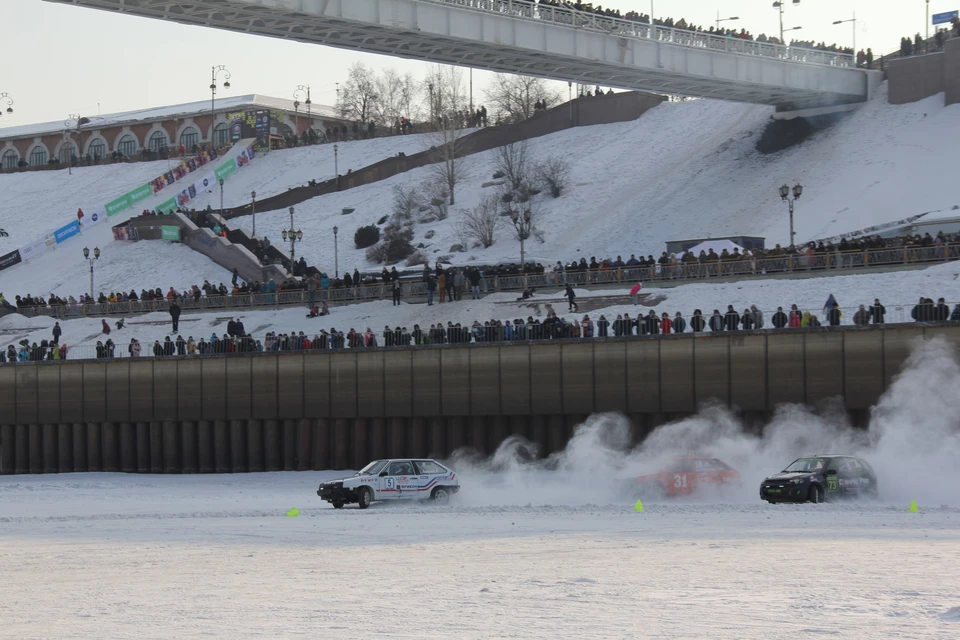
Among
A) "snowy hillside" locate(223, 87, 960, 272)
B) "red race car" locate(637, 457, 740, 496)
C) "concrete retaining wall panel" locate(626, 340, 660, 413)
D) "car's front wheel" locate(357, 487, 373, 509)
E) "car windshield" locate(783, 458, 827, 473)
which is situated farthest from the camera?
Result: "snowy hillside" locate(223, 87, 960, 272)

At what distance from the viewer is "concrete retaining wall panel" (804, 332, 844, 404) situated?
33.3m

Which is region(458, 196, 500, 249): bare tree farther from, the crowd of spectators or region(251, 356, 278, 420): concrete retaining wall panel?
region(251, 356, 278, 420): concrete retaining wall panel

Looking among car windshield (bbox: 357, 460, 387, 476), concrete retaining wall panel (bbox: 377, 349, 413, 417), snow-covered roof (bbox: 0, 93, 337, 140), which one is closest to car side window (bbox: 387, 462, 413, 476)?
car windshield (bbox: 357, 460, 387, 476)

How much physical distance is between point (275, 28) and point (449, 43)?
8.43 m

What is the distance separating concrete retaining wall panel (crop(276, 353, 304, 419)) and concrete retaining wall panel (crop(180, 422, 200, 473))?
141 inches

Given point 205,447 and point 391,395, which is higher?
point 391,395

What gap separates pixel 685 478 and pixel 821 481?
2.85m

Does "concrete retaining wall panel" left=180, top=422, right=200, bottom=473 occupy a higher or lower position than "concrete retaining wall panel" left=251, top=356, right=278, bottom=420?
lower

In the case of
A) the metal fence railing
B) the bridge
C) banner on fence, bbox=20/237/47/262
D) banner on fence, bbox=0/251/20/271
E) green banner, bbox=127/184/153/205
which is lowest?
the metal fence railing

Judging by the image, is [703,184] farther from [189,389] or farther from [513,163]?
[189,389]

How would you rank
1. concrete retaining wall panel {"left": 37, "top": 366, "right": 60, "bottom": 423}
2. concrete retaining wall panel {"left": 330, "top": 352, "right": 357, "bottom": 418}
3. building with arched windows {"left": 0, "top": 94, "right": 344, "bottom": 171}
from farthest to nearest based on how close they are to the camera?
building with arched windows {"left": 0, "top": 94, "right": 344, "bottom": 171}
concrete retaining wall panel {"left": 37, "top": 366, "right": 60, "bottom": 423}
concrete retaining wall panel {"left": 330, "top": 352, "right": 357, "bottom": 418}

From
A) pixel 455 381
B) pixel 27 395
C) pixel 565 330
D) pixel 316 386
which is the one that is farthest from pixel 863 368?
pixel 27 395

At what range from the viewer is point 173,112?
135625mm

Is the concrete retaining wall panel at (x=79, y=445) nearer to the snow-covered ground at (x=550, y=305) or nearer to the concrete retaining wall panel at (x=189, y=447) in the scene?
the concrete retaining wall panel at (x=189, y=447)
